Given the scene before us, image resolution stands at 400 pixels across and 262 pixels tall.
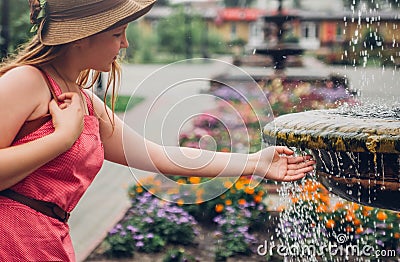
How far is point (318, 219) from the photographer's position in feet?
15.4

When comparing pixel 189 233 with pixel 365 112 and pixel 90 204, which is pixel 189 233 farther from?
pixel 365 112

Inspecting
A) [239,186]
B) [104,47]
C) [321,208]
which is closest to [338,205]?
[321,208]

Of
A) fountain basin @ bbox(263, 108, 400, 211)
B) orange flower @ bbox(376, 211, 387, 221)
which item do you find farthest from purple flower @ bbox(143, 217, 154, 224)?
fountain basin @ bbox(263, 108, 400, 211)

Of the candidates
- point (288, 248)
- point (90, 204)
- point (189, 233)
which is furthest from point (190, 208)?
point (90, 204)

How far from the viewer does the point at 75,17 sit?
5.41ft

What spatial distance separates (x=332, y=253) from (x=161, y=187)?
1501 millimetres

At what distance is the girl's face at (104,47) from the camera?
1660 millimetres

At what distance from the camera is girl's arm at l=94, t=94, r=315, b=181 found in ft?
6.32

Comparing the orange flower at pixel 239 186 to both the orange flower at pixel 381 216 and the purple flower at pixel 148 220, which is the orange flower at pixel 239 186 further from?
the orange flower at pixel 381 216

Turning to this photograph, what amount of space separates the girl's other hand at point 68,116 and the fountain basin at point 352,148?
0.89m

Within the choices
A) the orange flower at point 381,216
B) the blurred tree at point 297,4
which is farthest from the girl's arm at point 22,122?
the blurred tree at point 297,4

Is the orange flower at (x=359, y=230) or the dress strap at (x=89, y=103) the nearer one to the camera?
the dress strap at (x=89, y=103)

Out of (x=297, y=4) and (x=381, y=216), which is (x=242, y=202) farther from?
(x=297, y=4)

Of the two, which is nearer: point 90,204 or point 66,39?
point 66,39
